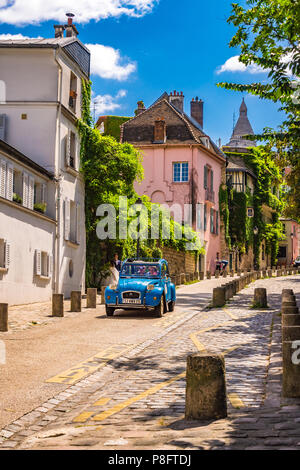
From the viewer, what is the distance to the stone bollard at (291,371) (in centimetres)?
705

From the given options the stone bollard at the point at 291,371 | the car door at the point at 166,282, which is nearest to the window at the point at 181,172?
the car door at the point at 166,282

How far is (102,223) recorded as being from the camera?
98.6 feet

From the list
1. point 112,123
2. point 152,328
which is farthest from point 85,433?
point 112,123

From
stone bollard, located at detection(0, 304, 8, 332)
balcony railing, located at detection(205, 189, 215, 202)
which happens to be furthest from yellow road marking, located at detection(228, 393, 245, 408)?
balcony railing, located at detection(205, 189, 215, 202)

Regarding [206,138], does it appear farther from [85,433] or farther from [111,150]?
[85,433]

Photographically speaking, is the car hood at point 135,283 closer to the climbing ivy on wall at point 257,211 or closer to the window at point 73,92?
the window at point 73,92

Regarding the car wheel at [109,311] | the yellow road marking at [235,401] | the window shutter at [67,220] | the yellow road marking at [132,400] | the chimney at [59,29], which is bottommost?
the yellow road marking at [132,400]

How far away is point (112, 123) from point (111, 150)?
75.3 feet

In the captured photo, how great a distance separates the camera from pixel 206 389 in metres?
6.20

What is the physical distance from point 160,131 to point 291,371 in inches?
1655

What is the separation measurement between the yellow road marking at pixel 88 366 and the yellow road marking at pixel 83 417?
66.0 inches

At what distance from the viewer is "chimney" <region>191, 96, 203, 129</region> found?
59.3 metres

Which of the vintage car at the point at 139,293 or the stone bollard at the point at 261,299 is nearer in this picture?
the vintage car at the point at 139,293
